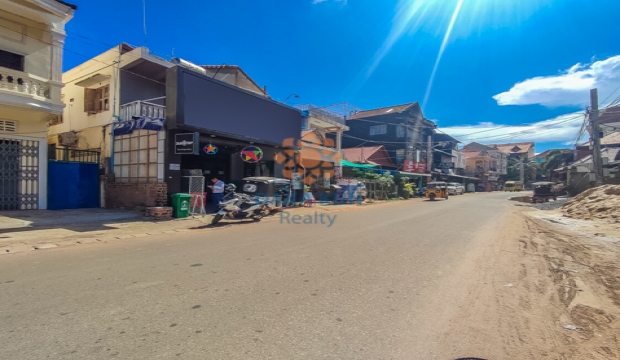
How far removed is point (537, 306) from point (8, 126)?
1531 cm

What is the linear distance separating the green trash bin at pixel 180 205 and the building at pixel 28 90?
15.9ft

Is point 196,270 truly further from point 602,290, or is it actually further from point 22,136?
point 22,136

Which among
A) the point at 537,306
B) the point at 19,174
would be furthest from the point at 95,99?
the point at 537,306

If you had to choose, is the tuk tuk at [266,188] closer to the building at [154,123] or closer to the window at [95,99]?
the building at [154,123]

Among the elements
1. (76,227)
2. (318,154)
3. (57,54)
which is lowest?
(76,227)

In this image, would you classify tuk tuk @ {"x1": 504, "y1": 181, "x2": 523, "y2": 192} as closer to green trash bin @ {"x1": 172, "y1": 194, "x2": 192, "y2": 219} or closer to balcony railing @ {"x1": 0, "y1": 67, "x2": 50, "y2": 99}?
green trash bin @ {"x1": 172, "y1": 194, "x2": 192, "y2": 219}

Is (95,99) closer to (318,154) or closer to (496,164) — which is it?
(318,154)

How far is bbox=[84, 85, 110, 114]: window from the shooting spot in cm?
1416

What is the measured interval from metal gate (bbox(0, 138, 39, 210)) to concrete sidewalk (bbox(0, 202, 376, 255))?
2.16 ft

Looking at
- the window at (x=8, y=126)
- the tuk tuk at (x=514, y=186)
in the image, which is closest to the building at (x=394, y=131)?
the tuk tuk at (x=514, y=186)

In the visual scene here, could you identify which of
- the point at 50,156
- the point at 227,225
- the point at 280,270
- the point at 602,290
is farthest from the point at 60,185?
the point at 602,290

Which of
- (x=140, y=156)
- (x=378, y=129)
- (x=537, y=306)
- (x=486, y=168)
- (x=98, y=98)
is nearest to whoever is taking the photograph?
(x=537, y=306)

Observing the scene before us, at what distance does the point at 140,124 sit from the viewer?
1184cm

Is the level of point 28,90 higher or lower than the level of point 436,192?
higher
